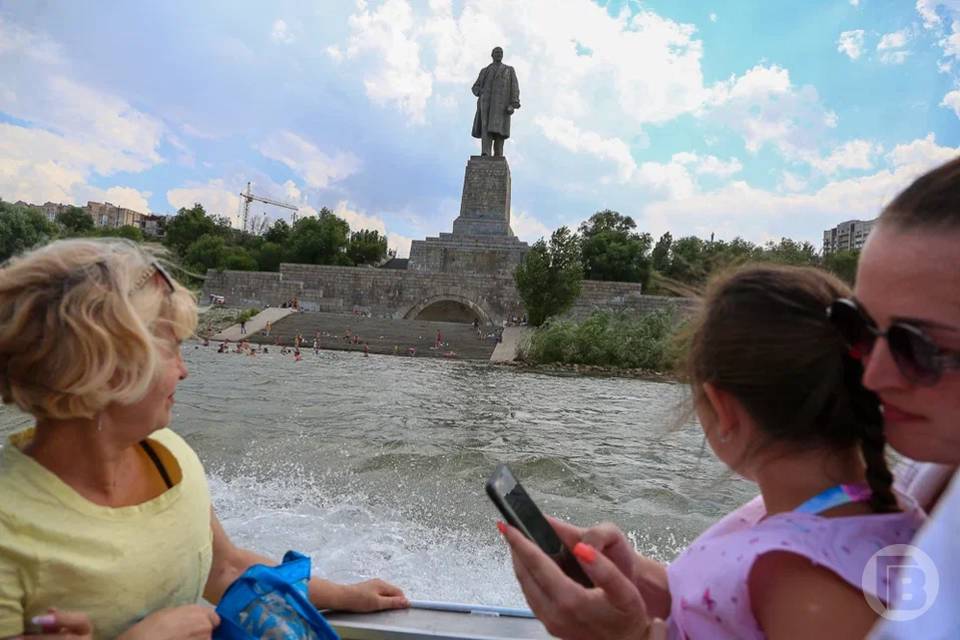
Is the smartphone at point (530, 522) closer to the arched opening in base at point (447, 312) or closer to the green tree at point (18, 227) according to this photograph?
the arched opening in base at point (447, 312)

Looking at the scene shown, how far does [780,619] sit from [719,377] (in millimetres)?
329

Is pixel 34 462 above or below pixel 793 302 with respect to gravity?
below

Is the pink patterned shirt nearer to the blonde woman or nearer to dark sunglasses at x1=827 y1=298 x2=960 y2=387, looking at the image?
dark sunglasses at x1=827 y1=298 x2=960 y2=387

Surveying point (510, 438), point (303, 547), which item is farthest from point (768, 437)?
point (510, 438)

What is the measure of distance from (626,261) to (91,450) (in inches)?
1392

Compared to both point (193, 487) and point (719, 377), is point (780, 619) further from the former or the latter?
point (193, 487)

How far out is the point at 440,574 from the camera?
297 centimetres

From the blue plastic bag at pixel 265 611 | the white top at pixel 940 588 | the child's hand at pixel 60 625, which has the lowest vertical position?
the blue plastic bag at pixel 265 611

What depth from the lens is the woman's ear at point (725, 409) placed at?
102 cm

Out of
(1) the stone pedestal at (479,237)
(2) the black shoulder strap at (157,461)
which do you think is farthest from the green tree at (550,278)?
(2) the black shoulder strap at (157,461)

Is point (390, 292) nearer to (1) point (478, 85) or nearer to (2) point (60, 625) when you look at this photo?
(1) point (478, 85)

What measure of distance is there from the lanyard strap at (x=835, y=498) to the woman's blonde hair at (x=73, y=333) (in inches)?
40.8

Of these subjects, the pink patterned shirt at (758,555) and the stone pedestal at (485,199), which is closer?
the pink patterned shirt at (758,555)

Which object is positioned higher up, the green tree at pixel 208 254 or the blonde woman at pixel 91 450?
the green tree at pixel 208 254
